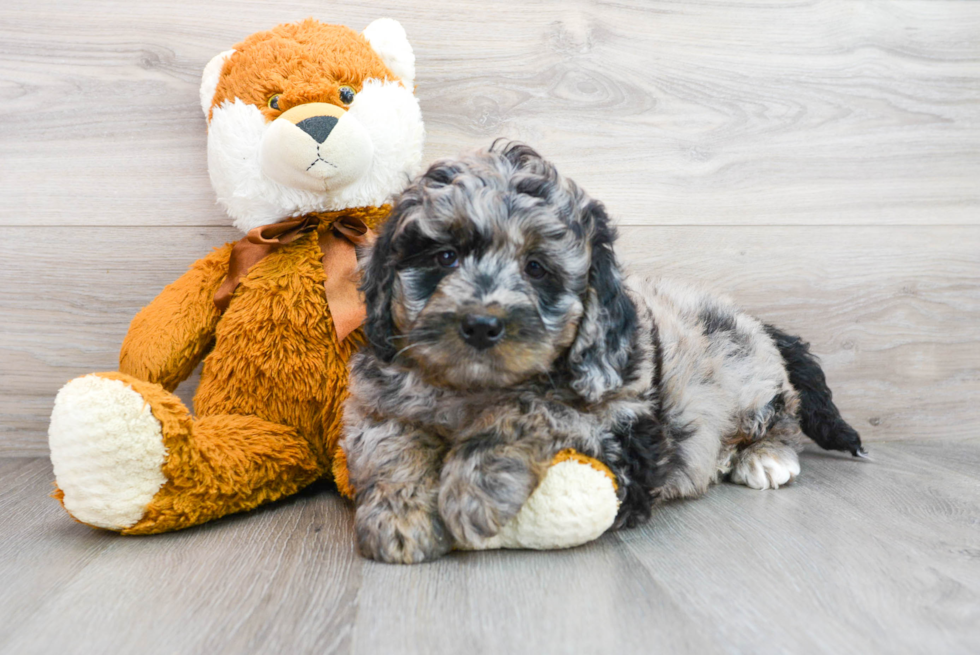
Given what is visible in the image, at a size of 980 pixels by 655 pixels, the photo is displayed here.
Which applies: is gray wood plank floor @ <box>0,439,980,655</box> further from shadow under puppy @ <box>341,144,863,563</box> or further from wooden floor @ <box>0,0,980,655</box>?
shadow under puppy @ <box>341,144,863,563</box>

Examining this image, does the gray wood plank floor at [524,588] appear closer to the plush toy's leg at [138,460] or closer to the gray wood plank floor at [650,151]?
the plush toy's leg at [138,460]

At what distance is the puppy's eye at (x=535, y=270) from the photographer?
162 cm

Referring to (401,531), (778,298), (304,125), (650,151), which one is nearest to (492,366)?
(401,531)

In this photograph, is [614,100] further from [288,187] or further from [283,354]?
[283,354]

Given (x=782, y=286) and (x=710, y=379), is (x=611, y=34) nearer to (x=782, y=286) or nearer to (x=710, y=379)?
(x=782, y=286)

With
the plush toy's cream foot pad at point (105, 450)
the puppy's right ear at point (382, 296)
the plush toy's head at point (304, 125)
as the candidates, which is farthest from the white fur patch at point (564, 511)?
the plush toy's head at point (304, 125)

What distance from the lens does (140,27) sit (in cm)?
240

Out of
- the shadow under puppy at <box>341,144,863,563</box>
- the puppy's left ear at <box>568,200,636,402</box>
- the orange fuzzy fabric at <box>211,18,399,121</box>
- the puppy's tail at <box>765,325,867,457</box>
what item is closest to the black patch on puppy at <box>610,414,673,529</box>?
the shadow under puppy at <box>341,144,863,563</box>

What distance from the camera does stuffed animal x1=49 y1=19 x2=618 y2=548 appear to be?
6.28ft

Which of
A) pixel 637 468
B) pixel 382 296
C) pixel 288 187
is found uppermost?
pixel 288 187

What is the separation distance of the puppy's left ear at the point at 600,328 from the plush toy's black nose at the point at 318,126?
0.73 metres

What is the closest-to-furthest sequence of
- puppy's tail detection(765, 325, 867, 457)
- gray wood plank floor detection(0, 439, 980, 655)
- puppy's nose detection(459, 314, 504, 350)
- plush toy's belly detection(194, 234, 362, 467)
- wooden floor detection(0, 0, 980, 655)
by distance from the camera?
gray wood plank floor detection(0, 439, 980, 655) < puppy's nose detection(459, 314, 504, 350) < wooden floor detection(0, 0, 980, 655) < plush toy's belly detection(194, 234, 362, 467) < puppy's tail detection(765, 325, 867, 457)

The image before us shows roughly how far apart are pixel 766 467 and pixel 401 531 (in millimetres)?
1199

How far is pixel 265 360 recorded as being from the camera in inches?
79.7
